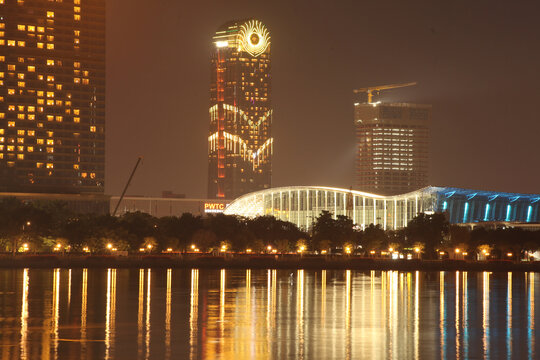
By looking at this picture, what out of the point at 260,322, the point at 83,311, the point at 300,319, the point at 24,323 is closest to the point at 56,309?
the point at 83,311

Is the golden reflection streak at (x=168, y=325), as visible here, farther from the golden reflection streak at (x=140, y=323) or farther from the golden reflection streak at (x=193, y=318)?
the golden reflection streak at (x=140, y=323)

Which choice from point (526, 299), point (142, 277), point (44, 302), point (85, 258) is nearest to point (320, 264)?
point (85, 258)

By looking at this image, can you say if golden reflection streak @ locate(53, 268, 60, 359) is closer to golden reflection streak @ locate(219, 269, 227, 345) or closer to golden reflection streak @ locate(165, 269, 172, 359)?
golden reflection streak @ locate(165, 269, 172, 359)

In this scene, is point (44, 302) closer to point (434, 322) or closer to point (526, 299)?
point (434, 322)

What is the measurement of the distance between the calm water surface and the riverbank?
3611 centimetres

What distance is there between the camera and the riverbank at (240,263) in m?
109

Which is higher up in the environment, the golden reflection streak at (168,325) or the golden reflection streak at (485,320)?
the golden reflection streak at (168,325)

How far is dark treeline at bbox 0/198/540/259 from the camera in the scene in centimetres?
13725

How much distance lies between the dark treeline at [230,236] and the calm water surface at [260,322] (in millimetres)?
64574

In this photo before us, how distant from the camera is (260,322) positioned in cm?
4519

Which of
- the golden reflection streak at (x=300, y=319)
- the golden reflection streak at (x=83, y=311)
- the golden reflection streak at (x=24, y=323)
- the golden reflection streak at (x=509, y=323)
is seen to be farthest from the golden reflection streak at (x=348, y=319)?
the golden reflection streak at (x=24, y=323)

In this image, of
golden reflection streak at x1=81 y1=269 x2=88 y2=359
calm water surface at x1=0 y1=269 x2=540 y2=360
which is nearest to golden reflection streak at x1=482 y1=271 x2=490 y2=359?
calm water surface at x1=0 y1=269 x2=540 y2=360

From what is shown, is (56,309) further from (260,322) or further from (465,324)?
(465,324)

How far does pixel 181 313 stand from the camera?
48.5 meters
